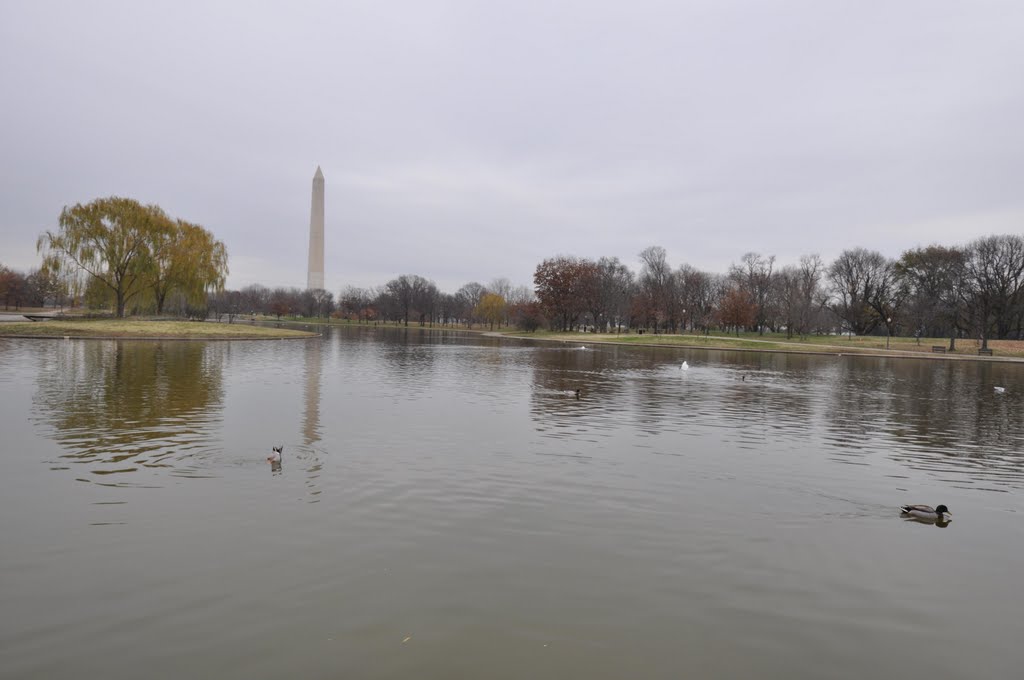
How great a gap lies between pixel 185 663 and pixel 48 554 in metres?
3.33

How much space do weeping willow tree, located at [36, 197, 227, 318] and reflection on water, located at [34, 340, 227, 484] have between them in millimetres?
28731

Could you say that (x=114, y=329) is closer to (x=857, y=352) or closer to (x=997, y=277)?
(x=857, y=352)

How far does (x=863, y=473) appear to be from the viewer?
463 inches

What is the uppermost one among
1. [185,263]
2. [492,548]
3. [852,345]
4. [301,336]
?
[185,263]

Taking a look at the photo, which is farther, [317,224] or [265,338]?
[317,224]

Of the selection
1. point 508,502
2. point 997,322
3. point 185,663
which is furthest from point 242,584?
point 997,322

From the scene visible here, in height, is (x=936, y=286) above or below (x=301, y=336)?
above

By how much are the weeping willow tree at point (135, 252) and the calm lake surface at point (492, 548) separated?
4508 centimetres

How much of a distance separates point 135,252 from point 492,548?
60.1 m

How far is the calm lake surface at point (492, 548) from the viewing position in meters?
5.14

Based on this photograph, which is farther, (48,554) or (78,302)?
(78,302)

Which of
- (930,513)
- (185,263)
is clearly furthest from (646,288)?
(930,513)

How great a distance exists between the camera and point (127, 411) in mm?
15578

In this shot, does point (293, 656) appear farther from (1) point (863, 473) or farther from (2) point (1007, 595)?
(1) point (863, 473)
